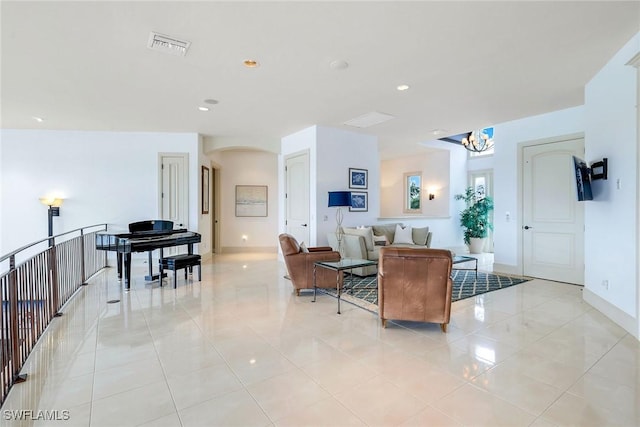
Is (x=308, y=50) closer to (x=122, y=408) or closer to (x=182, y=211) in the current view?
(x=122, y=408)

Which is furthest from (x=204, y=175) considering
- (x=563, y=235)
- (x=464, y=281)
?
(x=563, y=235)

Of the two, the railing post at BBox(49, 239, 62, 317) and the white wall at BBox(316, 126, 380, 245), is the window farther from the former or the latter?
the railing post at BBox(49, 239, 62, 317)

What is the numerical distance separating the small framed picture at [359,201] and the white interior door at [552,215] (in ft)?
9.50

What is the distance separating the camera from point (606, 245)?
12.2 feet

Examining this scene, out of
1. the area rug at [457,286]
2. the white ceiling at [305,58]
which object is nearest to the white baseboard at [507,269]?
the area rug at [457,286]

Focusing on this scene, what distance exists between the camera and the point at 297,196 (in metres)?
6.97

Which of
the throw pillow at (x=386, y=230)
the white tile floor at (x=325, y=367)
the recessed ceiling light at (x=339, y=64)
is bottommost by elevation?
the white tile floor at (x=325, y=367)

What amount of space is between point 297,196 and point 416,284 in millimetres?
4160

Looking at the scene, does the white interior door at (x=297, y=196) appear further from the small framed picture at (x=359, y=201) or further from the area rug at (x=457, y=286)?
the area rug at (x=457, y=286)

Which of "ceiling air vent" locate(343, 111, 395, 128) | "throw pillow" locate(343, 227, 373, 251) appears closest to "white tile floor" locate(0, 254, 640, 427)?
"throw pillow" locate(343, 227, 373, 251)

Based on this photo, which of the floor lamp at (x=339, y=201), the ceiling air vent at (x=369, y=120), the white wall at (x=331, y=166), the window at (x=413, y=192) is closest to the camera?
the ceiling air vent at (x=369, y=120)

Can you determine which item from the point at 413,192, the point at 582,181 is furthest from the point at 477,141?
the point at 582,181

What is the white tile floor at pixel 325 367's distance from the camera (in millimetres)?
1972

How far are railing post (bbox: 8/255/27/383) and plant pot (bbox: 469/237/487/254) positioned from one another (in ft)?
28.9
